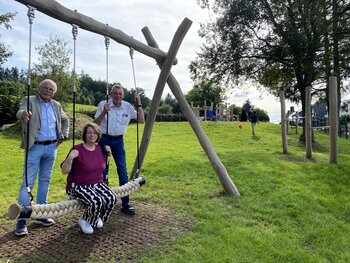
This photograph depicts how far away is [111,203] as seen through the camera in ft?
12.4

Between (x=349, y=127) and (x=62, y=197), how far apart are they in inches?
863

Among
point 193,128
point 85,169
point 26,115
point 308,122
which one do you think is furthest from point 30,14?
point 308,122

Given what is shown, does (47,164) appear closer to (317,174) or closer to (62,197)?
(62,197)

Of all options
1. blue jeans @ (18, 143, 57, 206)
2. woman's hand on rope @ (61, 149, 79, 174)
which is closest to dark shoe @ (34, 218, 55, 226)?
blue jeans @ (18, 143, 57, 206)

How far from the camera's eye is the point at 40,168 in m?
4.13

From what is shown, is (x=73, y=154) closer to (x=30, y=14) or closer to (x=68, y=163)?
(x=68, y=163)

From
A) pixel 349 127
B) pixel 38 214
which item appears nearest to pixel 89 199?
pixel 38 214

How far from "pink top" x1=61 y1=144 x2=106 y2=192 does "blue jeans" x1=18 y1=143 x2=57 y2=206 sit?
420mm

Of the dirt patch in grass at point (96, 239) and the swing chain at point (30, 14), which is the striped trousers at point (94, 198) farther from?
the swing chain at point (30, 14)

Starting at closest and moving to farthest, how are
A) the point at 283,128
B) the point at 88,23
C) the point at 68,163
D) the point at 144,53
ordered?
1. the point at 68,163
2. the point at 88,23
3. the point at 144,53
4. the point at 283,128

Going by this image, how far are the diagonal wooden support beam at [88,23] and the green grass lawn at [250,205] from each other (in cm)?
232

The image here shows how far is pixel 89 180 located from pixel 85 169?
13cm

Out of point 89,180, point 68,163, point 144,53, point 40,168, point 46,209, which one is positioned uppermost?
point 144,53

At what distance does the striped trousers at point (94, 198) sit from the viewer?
3.65 meters
